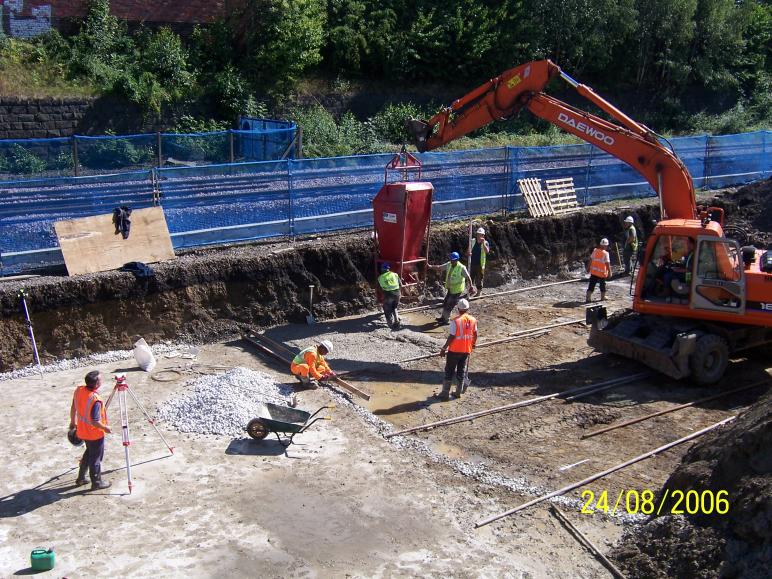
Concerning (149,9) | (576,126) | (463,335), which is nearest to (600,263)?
(576,126)

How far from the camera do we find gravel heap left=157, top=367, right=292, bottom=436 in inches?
454

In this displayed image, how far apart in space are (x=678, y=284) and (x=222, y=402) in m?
7.91

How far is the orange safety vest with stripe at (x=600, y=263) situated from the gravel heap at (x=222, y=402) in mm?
8177

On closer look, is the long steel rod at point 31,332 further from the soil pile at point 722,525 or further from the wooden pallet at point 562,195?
the wooden pallet at point 562,195

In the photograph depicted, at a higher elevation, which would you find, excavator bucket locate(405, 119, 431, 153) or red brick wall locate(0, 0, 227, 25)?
red brick wall locate(0, 0, 227, 25)

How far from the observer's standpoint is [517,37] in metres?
34.6

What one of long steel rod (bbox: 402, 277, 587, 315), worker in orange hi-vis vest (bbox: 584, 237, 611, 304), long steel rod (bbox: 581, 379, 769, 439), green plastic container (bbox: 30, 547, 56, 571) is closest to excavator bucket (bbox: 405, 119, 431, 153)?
long steel rod (bbox: 402, 277, 587, 315)

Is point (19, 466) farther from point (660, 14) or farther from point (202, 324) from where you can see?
point (660, 14)

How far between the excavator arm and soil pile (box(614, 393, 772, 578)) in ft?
Answer: 20.9

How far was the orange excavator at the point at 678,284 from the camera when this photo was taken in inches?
523

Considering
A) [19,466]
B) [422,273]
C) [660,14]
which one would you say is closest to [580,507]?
[19,466]

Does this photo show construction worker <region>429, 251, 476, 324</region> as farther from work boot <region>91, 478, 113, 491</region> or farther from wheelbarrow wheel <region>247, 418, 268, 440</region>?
work boot <region>91, 478, 113, 491</region>

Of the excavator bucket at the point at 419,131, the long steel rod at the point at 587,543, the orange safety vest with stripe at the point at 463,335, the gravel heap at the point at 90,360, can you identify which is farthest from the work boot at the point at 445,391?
the excavator bucket at the point at 419,131

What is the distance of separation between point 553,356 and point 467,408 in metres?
3.15
